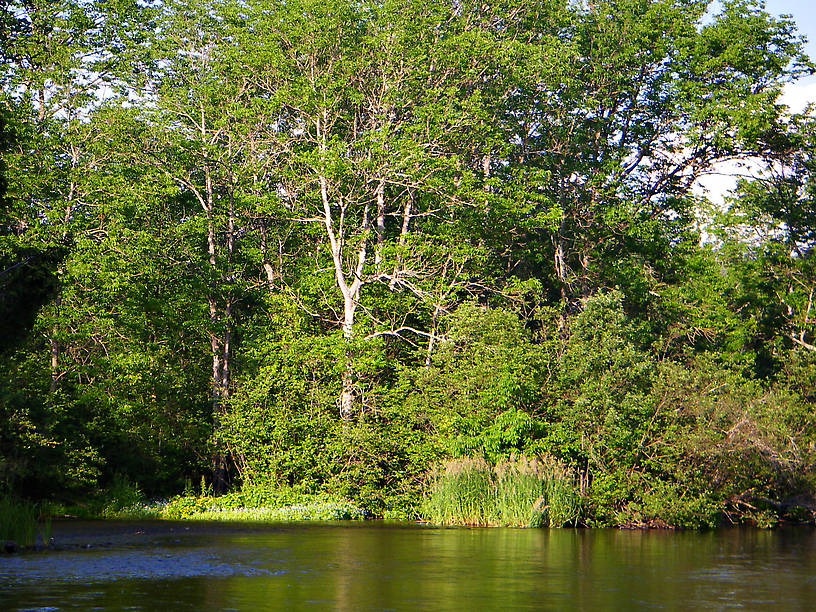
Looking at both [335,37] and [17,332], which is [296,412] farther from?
[17,332]

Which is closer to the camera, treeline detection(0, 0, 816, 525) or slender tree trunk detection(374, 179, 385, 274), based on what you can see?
treeline detection(0, 0, 816, 525)

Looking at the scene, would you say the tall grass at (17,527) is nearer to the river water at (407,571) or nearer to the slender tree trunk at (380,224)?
the river water at (407,571)

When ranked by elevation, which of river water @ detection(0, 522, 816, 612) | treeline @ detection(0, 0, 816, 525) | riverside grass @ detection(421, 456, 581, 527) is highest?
treeline @ detection(0, 0, 816, 525)

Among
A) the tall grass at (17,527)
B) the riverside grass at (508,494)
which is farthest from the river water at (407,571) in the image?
the riverside grass at (508,494)

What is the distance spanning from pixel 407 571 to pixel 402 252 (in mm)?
20412

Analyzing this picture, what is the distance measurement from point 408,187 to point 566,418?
510 inches

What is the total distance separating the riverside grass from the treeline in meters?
0.96

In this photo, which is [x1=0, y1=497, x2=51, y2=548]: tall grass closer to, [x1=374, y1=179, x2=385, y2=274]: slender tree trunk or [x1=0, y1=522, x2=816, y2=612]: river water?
[x1=0, y1=522, x2=816, y2=612]: river water

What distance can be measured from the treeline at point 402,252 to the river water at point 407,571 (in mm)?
4610

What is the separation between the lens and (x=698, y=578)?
16938 mm

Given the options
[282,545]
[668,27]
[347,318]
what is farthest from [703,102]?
[282,545]

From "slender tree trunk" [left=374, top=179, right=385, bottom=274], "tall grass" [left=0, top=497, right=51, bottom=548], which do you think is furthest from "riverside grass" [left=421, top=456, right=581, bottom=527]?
"tall grass" [left=0, top=497, right=51, bottom=548]

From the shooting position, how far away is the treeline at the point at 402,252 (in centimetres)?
2986

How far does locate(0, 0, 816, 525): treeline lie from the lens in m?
29.9
